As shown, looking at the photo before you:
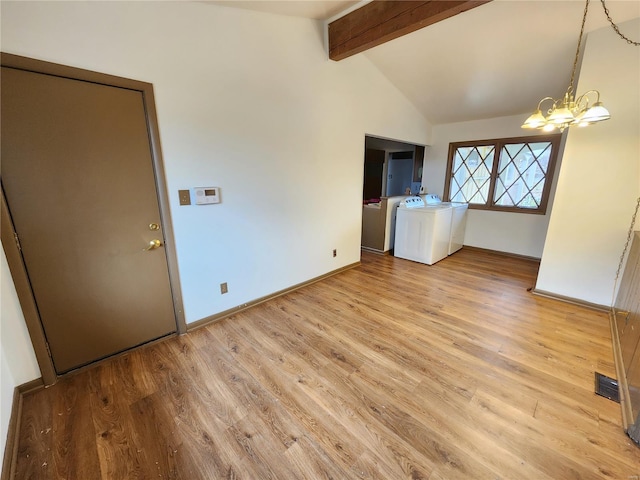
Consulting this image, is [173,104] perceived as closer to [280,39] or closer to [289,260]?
[280,39]

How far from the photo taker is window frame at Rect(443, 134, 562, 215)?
13.1 ft

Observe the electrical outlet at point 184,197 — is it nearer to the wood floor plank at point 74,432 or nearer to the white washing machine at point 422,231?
the wood floor plank at point 74,432

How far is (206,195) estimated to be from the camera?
2227 millimetres

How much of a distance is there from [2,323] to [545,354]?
364cm

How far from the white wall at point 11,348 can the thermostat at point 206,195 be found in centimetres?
114

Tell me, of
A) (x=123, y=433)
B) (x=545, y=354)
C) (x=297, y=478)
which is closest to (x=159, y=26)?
(x=123, y=433)

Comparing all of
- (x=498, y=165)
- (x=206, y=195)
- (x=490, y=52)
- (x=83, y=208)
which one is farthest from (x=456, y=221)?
(x=83, y=208)

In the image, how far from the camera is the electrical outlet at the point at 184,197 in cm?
210

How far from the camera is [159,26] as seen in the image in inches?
71.5

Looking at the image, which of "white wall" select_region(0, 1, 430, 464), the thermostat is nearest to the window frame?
"white wall" select_region(0, 1, 430, 464)

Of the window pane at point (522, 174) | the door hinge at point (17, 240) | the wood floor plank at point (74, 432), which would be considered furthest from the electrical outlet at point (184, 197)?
the window pane at point (522, 174)

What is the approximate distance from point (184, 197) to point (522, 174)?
201 inches

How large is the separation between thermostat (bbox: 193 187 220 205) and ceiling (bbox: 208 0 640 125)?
1.47m

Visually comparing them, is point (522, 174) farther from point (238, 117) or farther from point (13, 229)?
point (13, 229)
